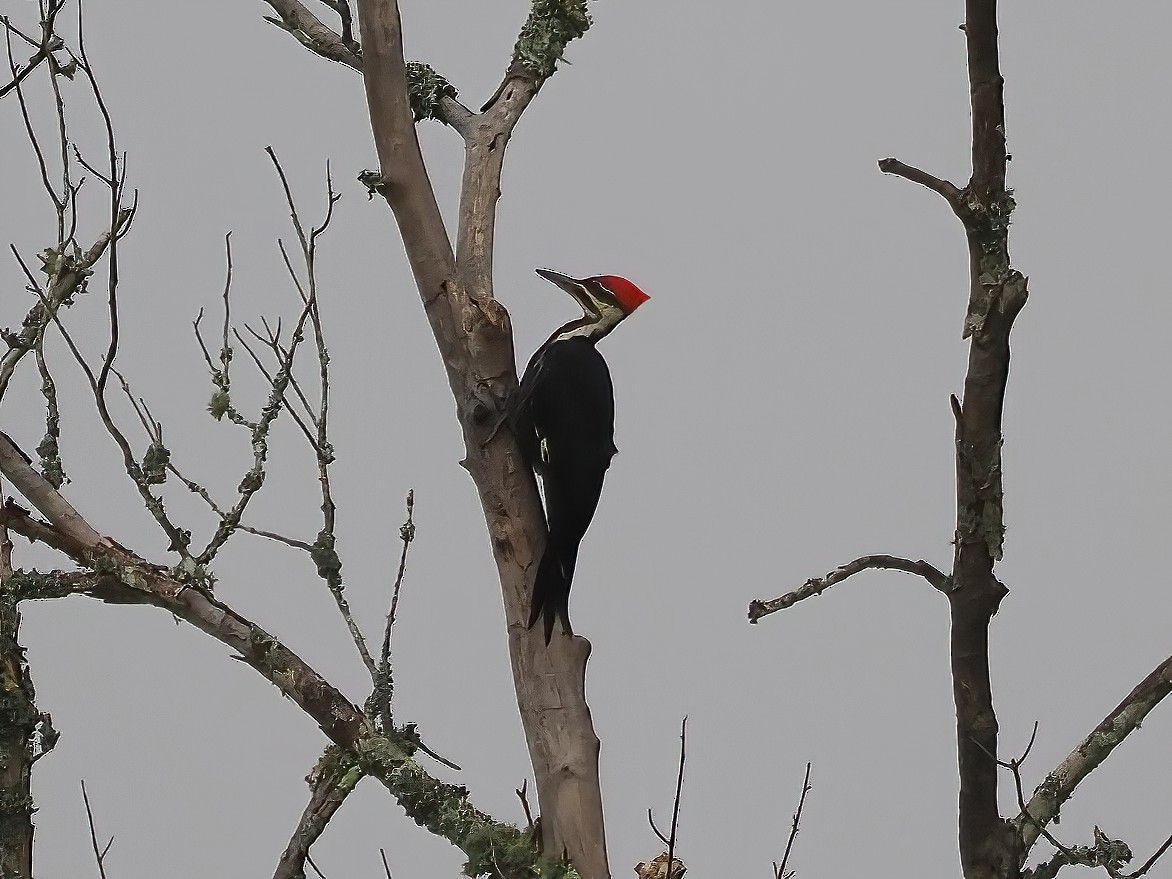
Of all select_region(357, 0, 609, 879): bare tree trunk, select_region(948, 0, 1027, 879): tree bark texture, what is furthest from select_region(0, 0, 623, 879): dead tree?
select_region(948, 0, 1027, 879): tree bark texture

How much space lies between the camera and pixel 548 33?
2.48 metres

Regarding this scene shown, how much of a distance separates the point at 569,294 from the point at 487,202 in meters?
0.47

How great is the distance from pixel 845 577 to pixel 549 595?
1.69 feet

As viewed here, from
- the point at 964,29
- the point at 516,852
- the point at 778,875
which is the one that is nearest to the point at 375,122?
the point at 964,29

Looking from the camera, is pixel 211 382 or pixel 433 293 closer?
pixel 433 293

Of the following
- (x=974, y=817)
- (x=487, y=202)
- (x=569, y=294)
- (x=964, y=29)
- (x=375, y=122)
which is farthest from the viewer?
(x=569, y=294)

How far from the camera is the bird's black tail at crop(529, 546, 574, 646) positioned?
2088mm

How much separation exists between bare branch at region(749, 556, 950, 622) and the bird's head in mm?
917

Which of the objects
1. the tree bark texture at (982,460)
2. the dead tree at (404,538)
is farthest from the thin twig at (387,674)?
the tree bark texture at (982,460)

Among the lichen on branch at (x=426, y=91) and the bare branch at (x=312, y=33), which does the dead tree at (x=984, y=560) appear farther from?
the bare branch at (x=312, y=33)

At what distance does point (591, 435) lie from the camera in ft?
7.64

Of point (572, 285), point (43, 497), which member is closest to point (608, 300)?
point (572, 285)

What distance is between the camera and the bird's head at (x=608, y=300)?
8.53 ft

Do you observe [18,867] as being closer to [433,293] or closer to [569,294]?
[433,293]
